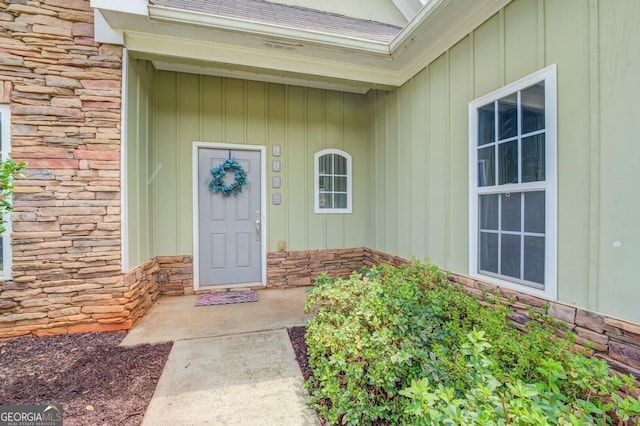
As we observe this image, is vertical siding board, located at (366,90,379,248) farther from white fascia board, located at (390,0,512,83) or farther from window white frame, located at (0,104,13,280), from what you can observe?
window white frame, located at (0,104,13,280)

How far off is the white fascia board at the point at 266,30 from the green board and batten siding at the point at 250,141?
826mm

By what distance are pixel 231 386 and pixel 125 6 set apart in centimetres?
348

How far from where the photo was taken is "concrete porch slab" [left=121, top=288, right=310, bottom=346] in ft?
8.98

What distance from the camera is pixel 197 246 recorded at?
3943 millimetres

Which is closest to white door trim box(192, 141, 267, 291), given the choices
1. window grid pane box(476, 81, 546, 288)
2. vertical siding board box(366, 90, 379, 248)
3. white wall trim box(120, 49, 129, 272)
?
white wall trim box(120, 49, 129, 272)

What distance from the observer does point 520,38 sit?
2145 mm

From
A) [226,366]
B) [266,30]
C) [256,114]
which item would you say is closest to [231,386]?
[226,366]

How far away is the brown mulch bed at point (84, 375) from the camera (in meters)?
1.75

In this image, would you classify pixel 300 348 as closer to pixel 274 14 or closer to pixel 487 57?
pixel 487 57

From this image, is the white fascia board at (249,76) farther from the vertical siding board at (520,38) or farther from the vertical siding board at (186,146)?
the vertical siding board at (520,38)

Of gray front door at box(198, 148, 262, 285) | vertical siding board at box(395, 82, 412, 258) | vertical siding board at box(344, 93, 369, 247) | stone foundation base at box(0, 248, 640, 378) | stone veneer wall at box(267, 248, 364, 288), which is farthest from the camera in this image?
vertical siding board at box(344, 93, 369, 247)

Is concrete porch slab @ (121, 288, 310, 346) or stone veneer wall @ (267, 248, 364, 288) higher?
stone veneer wall @ (267, 248, 364, 288)

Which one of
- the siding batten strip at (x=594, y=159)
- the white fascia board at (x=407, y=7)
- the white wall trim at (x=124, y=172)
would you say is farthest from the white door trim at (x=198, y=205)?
the white fascia board at (x=407, y=7)

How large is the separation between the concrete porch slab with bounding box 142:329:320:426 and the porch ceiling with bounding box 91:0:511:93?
3.06 metres
